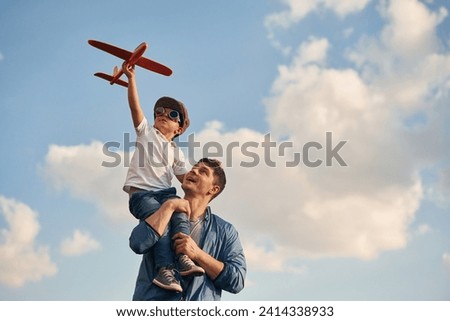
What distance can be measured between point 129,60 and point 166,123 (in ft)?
3.30

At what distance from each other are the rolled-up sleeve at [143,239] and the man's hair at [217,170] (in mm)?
1163

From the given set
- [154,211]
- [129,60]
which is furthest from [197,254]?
[129,60]

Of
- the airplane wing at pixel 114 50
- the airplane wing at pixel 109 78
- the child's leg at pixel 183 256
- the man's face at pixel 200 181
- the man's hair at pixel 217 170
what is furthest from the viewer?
the airplane wing at pixel 109 78

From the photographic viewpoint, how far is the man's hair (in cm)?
710

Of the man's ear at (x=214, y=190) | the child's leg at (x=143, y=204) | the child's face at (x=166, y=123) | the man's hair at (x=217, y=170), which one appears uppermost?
the child's face at (x=166, y=123)

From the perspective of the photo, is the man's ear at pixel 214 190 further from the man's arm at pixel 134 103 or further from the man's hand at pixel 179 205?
the man's arm at pixel 134 103

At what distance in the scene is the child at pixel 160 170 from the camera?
244 inches

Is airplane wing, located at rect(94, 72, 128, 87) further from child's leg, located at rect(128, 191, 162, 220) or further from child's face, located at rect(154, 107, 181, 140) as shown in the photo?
child's leg, located at rect(128, 191, 162, 220)

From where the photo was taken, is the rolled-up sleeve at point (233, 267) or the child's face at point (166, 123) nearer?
the rolled-up sleeve at point (233, 267)

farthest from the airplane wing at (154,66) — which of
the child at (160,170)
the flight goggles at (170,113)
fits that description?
the flight goggles at (170,113)

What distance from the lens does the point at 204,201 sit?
6988mm
